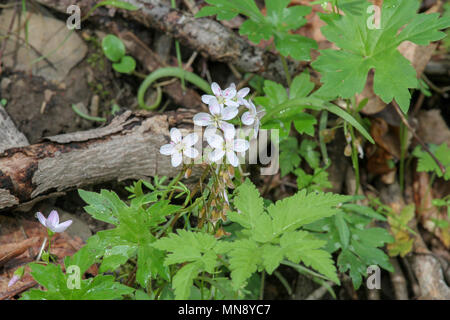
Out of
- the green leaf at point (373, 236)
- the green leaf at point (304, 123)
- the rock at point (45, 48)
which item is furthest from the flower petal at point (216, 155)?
the rock at point (45, 48)

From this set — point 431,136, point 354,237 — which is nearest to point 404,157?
point 431,136

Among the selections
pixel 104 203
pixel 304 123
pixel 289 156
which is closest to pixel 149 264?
pixel 104 203

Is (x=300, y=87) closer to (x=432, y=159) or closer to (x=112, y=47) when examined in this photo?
(x=432, y=159)

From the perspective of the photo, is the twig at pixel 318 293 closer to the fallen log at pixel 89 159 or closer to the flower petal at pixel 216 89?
the fallen log at pixel 89 159


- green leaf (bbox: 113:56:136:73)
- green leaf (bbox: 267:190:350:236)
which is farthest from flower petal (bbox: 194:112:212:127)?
green leaf (bbox: 113:56:136:73)

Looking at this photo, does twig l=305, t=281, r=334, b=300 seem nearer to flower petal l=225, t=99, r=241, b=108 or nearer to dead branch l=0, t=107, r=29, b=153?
flower petal l=225, t=99, r=241, b=108

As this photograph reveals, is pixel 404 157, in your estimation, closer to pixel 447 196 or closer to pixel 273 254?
pixel 447 196
